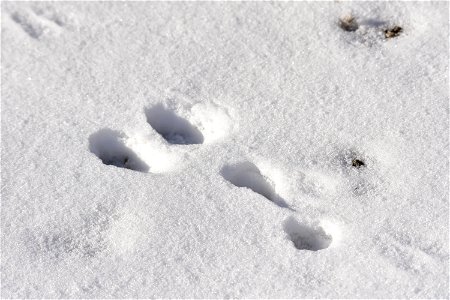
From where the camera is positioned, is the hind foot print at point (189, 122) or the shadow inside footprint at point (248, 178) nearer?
the shadow inside footprint at point (248, 178)

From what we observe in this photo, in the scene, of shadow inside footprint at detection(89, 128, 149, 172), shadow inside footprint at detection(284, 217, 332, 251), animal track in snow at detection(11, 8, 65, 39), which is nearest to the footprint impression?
shadow inside footprint at detection(89, 128, 149, 172)

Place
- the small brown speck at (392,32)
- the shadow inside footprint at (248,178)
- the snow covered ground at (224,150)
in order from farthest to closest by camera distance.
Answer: the small brown speck at (392,32)
the shadow inside footprint at (248,178)
the snow covered ground at (224,150)

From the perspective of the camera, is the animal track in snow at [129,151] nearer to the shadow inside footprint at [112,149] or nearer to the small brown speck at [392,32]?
the shadow inside footprint at [112,149]

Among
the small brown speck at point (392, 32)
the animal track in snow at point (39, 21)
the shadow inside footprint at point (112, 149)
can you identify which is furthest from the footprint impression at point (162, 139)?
the small brown speck at point (392, 32)

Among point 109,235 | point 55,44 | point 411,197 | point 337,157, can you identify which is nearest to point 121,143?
point 109,235

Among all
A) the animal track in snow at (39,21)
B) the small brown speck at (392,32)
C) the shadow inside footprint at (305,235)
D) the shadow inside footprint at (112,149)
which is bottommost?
the shadow inside footprint at (112,149)

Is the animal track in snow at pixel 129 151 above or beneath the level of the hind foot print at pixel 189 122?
beneath

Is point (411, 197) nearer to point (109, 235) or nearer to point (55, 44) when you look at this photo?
point (109, 235)
